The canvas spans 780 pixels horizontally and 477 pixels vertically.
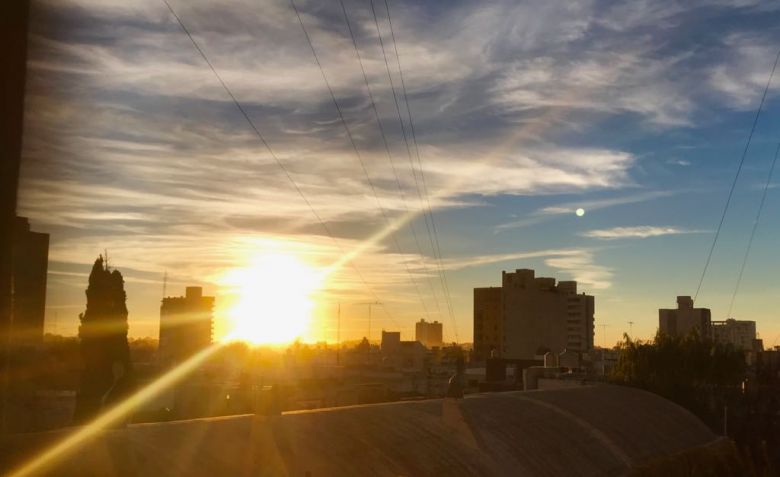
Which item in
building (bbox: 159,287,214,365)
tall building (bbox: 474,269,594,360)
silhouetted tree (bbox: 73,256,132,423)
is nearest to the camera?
silhouetted tree (bbox: 73,256,132,423)

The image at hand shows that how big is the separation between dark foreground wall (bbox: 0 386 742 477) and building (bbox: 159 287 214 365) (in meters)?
77.4

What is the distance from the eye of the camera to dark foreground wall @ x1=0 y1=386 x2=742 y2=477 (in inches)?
685

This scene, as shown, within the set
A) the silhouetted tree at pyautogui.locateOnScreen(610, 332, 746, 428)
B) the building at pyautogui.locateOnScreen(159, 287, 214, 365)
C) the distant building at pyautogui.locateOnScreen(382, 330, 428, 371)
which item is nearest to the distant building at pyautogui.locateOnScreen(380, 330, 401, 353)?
the distant building at pyautogui.locateOnScreen(382, 330, 428, 371)

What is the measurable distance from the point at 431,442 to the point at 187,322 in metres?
92.0

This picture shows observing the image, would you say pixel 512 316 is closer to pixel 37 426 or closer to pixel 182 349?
pixel 182 349

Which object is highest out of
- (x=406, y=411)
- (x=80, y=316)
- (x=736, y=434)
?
(x=80, y=316)

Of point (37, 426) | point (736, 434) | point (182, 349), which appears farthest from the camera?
point (182, 349)

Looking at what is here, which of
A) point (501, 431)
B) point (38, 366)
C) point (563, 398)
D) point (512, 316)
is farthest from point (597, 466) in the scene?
point (512, 316)

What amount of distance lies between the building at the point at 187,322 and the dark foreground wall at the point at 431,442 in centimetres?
7737

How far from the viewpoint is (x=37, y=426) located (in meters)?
40.0

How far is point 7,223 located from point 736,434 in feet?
175

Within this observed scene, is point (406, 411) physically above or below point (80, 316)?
below

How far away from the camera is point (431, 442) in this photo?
87.7 ft

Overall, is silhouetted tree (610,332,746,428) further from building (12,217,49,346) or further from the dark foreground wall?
building (12,217,49,346)
